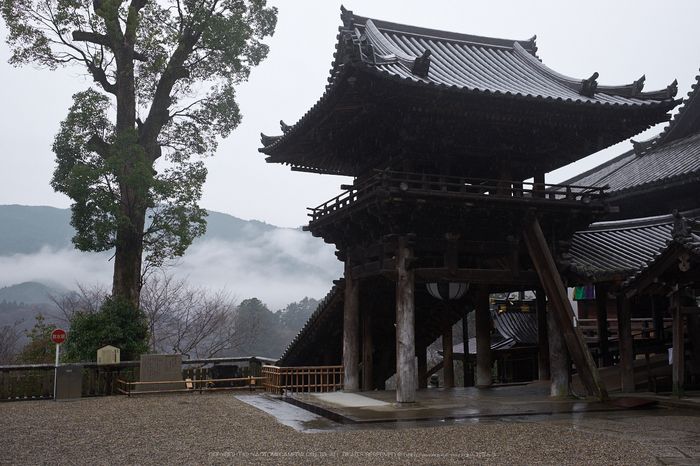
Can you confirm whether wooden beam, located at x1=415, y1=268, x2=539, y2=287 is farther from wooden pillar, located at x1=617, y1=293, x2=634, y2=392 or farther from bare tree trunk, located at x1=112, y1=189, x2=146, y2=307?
bare tree trunk, located at x1=112, y1=189, x2=146, y2=307

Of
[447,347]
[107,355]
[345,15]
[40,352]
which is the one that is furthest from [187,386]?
[345,15]

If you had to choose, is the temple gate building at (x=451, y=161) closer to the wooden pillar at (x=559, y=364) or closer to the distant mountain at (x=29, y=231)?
the wooden pillar at (x=559, y=364)

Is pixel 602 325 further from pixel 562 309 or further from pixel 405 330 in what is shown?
pixel 405 330

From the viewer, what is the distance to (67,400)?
15.5 metres

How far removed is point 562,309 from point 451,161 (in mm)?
4334

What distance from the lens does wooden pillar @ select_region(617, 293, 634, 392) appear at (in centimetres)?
1372

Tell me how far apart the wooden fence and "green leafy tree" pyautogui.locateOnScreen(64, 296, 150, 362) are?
113 cm

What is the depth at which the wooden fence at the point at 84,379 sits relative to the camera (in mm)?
15711

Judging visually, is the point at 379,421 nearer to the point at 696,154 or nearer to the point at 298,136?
the point at 298,136

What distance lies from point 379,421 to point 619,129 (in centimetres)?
933

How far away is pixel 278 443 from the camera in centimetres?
835

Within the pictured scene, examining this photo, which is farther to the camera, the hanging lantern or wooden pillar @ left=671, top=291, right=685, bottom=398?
the hanging lantern

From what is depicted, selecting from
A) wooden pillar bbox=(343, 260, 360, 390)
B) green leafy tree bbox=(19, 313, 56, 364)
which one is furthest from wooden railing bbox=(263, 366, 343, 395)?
green leafy tree bbox=(19, 313, 56, 364)

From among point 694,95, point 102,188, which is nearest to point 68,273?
point 102,188
